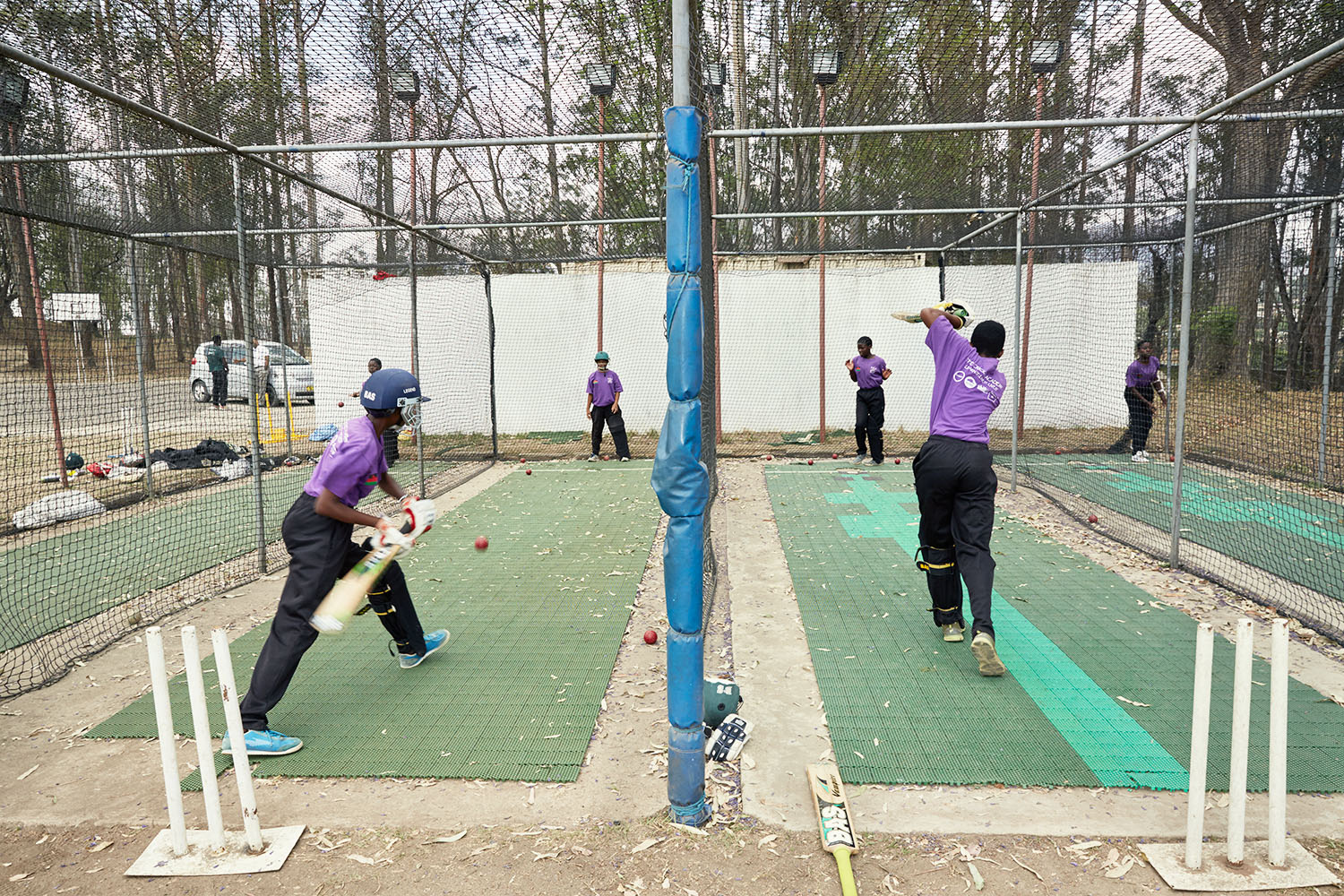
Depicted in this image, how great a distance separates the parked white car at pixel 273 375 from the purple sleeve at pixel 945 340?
8.74m

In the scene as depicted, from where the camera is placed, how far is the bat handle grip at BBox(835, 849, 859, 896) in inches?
93.7

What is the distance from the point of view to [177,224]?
8.70 metres

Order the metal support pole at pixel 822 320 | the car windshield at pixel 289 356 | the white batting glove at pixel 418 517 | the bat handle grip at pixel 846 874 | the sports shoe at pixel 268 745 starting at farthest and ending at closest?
the car windshield at pixel 289 356 < the metal support pole at pixel 822 320 < the white batting glove at pixel 418 517 < the sports shoe at pixel 268 745 < the bat handle grip at pixel 846 874

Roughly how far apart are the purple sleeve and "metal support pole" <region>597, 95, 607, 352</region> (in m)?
3.77

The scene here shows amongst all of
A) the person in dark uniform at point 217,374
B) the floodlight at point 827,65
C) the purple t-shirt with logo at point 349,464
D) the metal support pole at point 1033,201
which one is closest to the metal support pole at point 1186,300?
the metal support pole at point 1033,201

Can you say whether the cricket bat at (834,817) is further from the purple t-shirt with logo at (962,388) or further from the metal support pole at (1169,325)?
the metal support pole at (1169,325)

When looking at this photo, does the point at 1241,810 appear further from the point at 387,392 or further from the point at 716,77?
the point at 716,77

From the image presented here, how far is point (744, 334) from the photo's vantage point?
13453 mm

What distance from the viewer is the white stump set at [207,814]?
7.82 ft

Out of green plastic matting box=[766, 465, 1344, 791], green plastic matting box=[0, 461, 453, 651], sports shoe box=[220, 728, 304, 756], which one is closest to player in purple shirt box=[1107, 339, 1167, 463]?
green plastic matting box=[766, 465, 1344, 791]

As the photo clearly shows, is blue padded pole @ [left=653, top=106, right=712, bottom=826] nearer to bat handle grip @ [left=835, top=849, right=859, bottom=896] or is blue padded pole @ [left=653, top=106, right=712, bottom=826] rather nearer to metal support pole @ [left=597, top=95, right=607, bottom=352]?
bat handle grip @ [left=835, top=849, right=859, bottom=896]

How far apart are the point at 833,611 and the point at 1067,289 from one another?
34.1 feet

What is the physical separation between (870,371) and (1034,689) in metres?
7.15

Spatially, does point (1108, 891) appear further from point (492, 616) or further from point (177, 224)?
point (177, 224)
